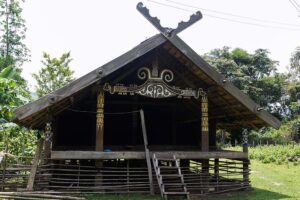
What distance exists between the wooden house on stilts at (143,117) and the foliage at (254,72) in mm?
26859

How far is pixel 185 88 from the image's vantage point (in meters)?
11.1

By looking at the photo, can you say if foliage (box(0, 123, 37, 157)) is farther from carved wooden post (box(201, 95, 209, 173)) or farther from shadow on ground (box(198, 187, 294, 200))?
shadow on ground (box(198, 187, 294, 200))

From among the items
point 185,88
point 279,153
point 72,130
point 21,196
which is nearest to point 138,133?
point 72,130

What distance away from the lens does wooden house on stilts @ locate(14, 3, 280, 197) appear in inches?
373

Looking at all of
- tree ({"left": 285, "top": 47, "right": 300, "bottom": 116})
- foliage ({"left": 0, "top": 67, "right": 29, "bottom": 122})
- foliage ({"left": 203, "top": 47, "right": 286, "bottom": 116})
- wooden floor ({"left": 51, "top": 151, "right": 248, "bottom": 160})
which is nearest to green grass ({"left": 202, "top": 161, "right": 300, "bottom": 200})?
A: wooden floor ({"left": 51, "top": 151, "right": 248, "bottom": 160})

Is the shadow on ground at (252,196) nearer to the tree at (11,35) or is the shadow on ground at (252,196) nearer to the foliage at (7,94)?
the foliage at (7,94)

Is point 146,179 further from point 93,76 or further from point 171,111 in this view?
point 171,111

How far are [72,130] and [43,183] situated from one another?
12.8 feet

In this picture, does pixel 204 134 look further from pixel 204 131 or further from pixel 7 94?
pixel 7 94

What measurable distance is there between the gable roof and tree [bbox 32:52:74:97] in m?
19.8

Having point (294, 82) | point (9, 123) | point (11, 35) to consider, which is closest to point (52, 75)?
point (11, 35)

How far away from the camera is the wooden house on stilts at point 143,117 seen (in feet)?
31.1

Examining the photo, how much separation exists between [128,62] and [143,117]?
187 cm

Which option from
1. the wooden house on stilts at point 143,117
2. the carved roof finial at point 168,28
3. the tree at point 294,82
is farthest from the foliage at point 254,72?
the carved roof finial at point 168,28
